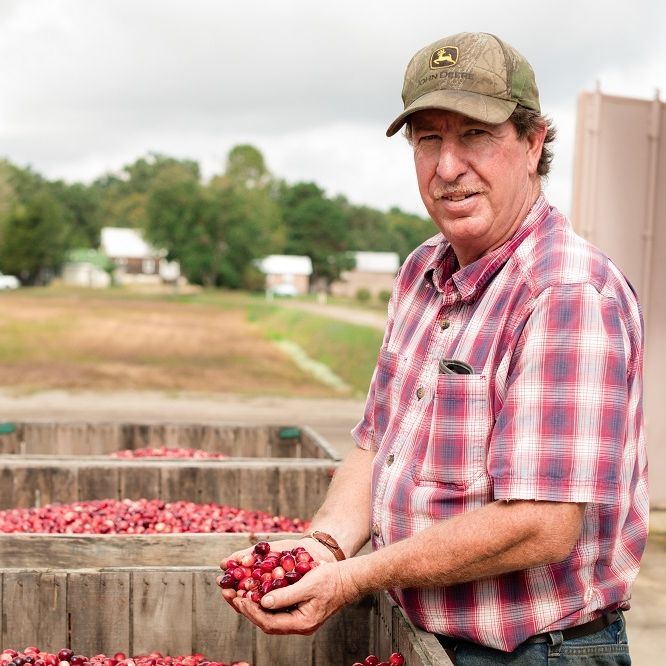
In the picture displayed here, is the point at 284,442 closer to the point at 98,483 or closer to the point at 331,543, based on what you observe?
the point at 98,483

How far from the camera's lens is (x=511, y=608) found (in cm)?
224

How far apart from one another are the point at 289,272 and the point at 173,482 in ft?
280

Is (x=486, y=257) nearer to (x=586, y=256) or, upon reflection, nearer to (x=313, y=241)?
(x=586, y=256)

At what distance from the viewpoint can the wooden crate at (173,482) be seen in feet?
18.4

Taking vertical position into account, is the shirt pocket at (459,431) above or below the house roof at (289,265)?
below

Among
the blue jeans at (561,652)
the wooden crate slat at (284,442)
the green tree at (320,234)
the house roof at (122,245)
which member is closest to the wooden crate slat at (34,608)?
the blue jeans at (561,652)

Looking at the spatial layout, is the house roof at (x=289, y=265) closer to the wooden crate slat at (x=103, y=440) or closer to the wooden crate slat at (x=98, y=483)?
the wooden crate slat at (x=103, y=440)

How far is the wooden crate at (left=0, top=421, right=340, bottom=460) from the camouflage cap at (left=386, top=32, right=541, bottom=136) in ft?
17.6

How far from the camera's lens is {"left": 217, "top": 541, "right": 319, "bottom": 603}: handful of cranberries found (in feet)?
7.93

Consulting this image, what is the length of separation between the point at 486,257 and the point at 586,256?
250mm

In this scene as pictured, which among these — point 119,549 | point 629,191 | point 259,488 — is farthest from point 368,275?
point 119,549

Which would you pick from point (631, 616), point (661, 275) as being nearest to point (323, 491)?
point (631, 616)

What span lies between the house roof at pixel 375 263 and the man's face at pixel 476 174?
92.9 metres

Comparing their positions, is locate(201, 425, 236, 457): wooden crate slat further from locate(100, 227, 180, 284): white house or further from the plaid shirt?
locate(100, 227, 180, 284): white house
